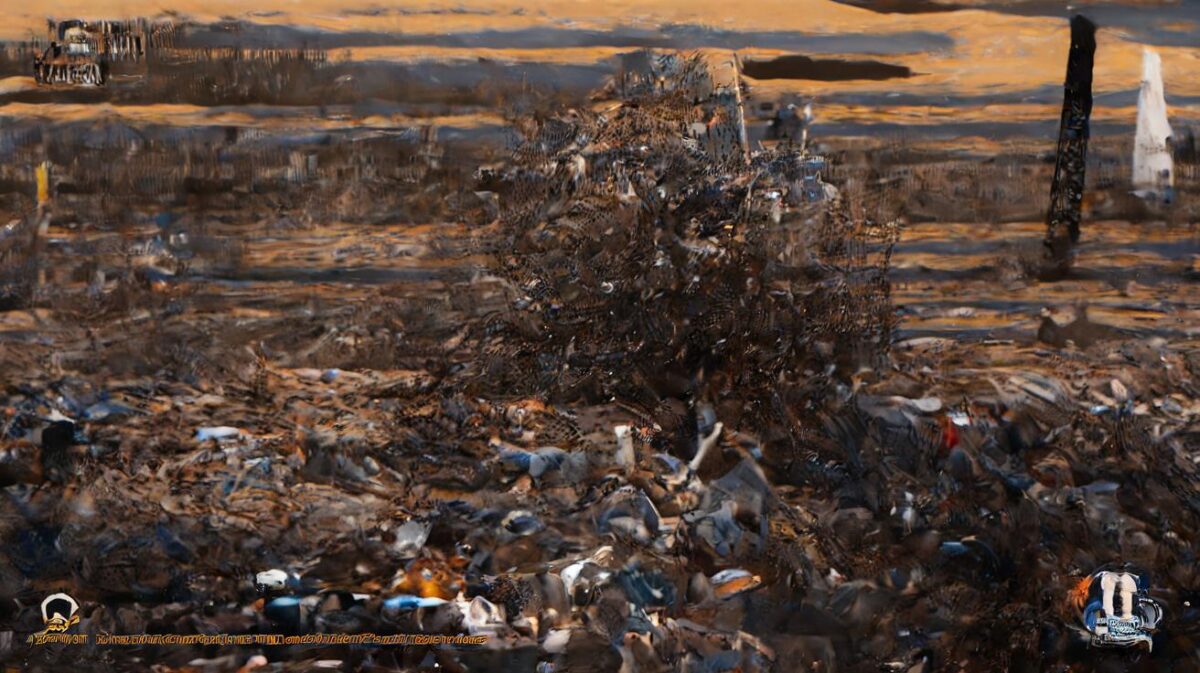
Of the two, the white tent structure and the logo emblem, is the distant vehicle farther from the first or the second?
the white tent structure

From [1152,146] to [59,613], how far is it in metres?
3.58

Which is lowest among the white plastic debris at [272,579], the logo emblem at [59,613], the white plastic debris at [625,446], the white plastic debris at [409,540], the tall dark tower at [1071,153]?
the logo emblem at [59,613]

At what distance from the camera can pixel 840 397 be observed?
3047 mm

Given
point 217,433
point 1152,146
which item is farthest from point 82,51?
point 1152,146

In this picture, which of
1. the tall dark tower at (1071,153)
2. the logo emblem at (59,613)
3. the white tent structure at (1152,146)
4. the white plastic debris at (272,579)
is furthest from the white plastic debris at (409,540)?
the white tent structure at (1152,146)

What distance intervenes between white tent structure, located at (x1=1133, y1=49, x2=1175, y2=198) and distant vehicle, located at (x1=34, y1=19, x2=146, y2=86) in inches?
118

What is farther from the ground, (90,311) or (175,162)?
(175,162)

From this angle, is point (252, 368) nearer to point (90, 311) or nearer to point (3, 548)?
point (90, 311)

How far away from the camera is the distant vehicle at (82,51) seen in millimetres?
2938

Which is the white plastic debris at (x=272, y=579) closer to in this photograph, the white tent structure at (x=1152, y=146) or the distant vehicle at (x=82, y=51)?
the distant vehicle at (x=82, y=51)

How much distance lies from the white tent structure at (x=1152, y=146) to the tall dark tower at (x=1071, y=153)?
6.2 inches

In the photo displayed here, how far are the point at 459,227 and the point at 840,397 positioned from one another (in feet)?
4.16

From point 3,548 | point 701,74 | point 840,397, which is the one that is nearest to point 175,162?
point 3,548

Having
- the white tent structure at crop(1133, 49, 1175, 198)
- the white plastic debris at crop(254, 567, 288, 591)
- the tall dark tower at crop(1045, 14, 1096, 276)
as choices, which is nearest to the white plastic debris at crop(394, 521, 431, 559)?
the white plastic debris at crop(254, 567, 288, 591)
